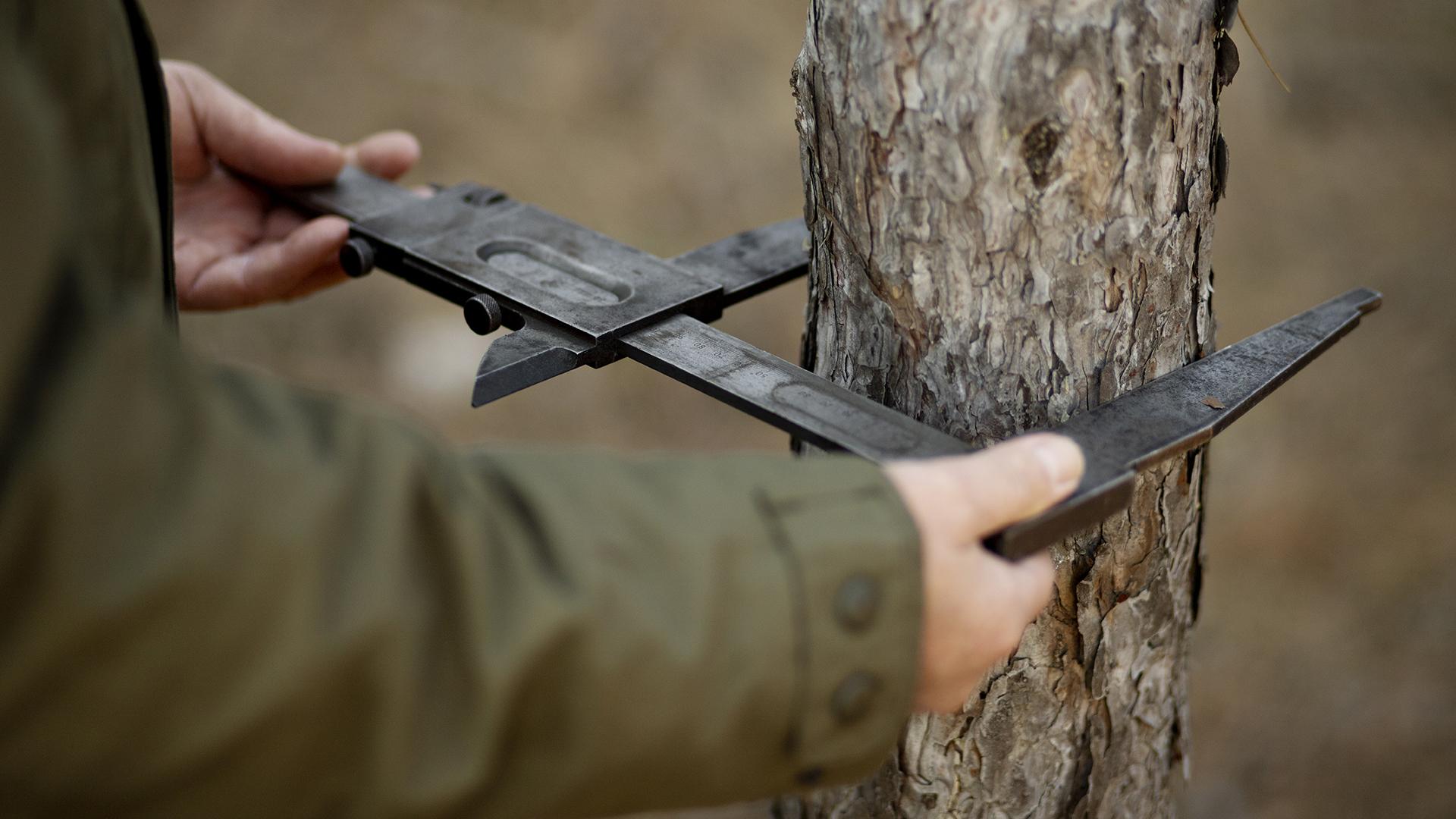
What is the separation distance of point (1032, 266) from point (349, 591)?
0.67m

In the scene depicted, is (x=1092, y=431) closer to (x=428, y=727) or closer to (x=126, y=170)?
(x=428, y=727)

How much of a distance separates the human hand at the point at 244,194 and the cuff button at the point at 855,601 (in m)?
1.02

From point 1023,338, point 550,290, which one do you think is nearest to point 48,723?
point 550,290

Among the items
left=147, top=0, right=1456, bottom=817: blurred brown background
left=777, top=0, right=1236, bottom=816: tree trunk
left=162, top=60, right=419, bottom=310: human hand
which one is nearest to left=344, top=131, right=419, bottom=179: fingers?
left=162, top=60, right=419, bottom=310: human hand

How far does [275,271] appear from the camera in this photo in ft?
5.16

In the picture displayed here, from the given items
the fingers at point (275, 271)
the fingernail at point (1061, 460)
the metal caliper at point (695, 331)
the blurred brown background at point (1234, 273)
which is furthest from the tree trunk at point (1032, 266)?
the blurred brown background at point (1234, 273)

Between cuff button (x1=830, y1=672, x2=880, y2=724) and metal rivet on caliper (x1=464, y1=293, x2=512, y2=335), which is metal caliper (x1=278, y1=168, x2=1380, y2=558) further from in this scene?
cuff button (x1=830, y1=672, x2=880, y2=724)

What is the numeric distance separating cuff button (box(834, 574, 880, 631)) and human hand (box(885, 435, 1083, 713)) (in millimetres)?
44

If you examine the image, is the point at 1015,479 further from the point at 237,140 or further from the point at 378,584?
the point at 237,140

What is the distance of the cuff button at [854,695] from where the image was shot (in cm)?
71

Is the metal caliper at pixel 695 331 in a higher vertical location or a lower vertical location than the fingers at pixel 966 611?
higher

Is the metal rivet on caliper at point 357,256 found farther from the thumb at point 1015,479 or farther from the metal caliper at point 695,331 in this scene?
the thumb at point 1015,479

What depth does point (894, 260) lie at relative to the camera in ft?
3.54

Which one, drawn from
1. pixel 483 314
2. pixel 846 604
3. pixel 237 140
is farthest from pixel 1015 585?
pixel 237 140
